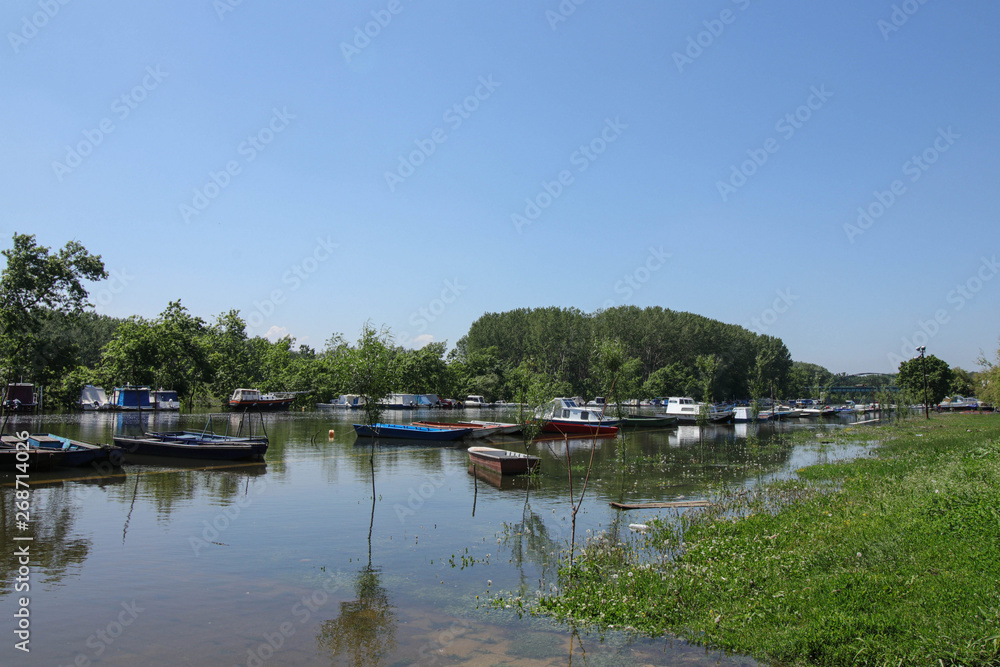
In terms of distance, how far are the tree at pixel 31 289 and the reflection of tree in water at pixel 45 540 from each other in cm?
3266

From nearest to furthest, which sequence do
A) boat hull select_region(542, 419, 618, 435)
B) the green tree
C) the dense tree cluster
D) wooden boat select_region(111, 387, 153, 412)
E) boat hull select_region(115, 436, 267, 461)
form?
the green tree, boat hull select_region(115, 436, 267, 461), boat hull select_region(542, 419, 618, 435), wooden boat select_region(111, 387, 153, 412), the dense tree cluster

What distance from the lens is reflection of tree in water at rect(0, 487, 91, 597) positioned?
42.4 ft

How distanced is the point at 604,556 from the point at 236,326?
297ft

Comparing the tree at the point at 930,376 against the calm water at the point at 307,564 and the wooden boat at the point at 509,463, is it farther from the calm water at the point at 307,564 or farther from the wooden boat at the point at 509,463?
the wooden boat at the point at 509,463

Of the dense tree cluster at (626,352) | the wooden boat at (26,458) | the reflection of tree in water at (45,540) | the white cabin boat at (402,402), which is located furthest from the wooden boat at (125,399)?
the dense tree cluster at (626,352)

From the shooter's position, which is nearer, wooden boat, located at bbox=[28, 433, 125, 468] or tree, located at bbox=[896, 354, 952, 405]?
wooden boat, located at bbox=[28, 433, 125, 468]

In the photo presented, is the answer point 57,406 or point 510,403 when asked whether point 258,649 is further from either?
point 510,403

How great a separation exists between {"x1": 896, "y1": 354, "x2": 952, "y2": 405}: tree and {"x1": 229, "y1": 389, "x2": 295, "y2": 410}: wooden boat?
10061cm

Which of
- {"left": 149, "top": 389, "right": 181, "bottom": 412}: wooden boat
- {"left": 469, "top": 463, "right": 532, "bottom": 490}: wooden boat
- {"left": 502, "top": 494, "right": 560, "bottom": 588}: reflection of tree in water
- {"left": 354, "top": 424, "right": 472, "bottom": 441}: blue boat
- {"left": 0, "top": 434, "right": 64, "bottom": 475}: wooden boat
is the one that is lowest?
{"left": 469, "top": 463, "right": 532, "bottom": 490}: wooden boat

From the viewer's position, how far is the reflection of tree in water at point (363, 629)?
9016mm

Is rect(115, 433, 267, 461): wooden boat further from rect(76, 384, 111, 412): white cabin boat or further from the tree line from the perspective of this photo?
rect(76, 384, 111, 412): white cabin boat

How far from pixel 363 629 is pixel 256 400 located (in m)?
71.4

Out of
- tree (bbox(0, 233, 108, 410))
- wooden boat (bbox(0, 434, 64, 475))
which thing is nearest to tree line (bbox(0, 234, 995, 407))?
tree (bbox(0, 233, 108, 410))

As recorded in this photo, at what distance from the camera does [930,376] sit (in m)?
107
